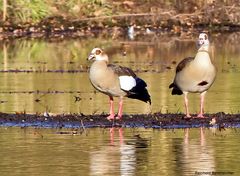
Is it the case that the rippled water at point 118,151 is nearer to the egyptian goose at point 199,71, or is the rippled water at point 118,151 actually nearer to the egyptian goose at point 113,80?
the egyptian goose at point 113,80

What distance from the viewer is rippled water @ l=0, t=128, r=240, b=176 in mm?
11508

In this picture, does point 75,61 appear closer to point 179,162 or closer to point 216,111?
point 216,111

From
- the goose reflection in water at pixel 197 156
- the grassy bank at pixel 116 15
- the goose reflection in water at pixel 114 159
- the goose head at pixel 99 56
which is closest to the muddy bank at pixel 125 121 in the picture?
the goose head at pixel 99 56

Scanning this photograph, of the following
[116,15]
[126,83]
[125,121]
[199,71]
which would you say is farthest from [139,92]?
[116,15]

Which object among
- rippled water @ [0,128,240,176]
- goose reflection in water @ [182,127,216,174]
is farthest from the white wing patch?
goose reflection in water @ [182,127,216,174]

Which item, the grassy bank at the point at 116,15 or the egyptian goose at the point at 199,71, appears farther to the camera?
the grassy bank at the point at 116,15

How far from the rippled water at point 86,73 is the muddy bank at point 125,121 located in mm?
1127

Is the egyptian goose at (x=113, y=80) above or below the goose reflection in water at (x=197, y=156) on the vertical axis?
above

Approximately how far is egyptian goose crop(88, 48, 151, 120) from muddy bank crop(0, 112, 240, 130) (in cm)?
34

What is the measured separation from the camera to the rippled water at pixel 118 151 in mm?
11508

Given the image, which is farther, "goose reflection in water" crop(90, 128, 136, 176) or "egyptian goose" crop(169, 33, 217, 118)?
"egyptian goose" crop(169, 33, 217, 118)

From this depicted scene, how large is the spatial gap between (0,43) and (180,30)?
31.6 feet

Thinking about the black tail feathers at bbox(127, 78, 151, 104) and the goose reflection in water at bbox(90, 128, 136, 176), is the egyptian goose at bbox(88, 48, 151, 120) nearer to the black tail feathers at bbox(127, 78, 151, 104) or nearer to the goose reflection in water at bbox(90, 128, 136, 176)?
the black tail feathers at bbox(127, 78, 151, 104)

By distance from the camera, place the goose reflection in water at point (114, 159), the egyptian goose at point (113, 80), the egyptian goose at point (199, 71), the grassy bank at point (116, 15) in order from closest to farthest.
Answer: the goose reflection in water at point (114, 159) < the egyptian goose at point (199, 71) < the egyptian goose at point (113, 80) < the grassy bank at point (116, 15)
